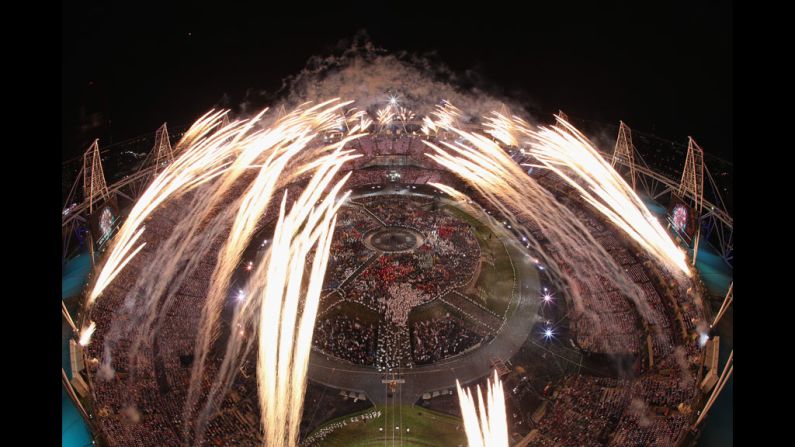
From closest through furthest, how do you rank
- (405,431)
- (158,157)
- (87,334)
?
(405,431) → (87,334) → (158,157)

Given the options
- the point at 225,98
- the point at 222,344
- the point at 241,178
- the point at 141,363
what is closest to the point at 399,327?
the point at 222,344

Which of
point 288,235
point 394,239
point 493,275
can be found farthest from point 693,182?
point 288,235

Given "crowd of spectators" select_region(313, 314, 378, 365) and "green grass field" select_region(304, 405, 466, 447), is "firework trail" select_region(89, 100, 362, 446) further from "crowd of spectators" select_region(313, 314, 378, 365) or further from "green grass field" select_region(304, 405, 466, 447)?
"green grass field" select_region(304, 405, 466, 447)

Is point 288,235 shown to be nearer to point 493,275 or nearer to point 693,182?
point 493,275

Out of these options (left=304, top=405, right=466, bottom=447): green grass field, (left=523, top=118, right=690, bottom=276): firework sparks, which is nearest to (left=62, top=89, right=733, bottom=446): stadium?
(left=304, top=405, right=466, bottom=447): green grass field

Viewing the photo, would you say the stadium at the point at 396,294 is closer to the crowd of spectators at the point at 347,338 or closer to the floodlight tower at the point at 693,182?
the crowd of spectators at the point at 347,338

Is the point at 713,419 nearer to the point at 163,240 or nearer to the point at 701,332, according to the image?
the point at 701,332
